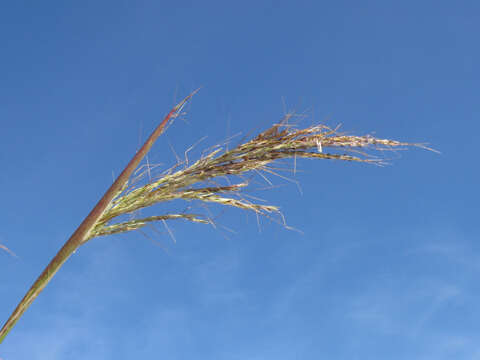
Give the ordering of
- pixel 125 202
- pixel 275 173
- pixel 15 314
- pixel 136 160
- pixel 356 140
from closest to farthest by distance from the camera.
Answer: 1. pixel 15 314
2. pixel 136 160
3. pixel 125 202
4. pixel 356 140
5. pixel 275 173

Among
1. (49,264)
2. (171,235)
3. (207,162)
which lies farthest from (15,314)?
(207,162)

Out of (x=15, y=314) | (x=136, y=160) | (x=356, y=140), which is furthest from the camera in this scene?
(x=356, y=140)

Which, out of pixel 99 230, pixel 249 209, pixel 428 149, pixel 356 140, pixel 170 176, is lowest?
pixel 99 230

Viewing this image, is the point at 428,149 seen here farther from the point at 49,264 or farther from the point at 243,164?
the point at 49,264

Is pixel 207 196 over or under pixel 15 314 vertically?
over

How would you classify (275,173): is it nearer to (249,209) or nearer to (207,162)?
(249,209)

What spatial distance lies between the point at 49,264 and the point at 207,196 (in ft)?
3.01

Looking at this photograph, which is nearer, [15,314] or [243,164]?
[15,314]

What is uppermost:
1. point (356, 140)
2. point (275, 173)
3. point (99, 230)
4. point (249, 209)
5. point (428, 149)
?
point (428, 149)

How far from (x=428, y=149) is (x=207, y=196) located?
132 centimetres

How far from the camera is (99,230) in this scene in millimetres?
2391

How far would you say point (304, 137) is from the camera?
8.72 ft

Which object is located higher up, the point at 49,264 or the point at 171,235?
the point at 171,235

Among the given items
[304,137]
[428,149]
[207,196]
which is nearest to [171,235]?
[207,196]
